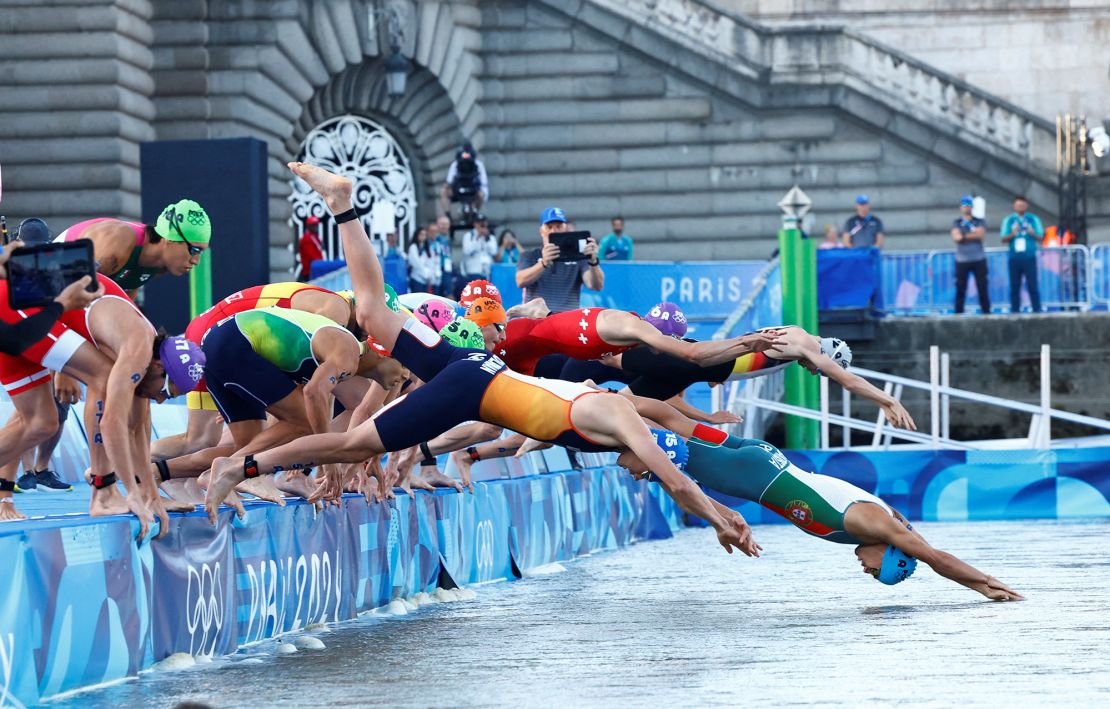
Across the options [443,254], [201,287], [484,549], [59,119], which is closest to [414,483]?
[484,549]

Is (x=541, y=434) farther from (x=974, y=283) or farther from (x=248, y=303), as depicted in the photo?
(x=974, y=283)

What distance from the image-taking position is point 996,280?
93.1 feet

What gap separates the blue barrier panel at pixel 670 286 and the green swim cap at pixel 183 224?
12.6 meters

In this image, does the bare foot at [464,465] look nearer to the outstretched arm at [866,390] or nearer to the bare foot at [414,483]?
the bare foot at [414,483]

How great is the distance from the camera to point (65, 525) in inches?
313

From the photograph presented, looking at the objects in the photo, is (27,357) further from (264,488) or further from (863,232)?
(863,232)

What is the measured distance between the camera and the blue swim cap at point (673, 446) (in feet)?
35.4

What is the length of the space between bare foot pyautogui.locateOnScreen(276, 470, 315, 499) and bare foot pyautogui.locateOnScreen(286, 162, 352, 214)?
5.64ft

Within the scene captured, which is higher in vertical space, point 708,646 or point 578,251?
point 578,251

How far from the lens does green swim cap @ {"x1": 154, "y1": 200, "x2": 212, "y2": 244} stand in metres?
9.66

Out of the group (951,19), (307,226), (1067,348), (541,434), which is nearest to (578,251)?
(541,434)

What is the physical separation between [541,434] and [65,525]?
2.73 meters

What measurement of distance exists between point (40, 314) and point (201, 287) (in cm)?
676

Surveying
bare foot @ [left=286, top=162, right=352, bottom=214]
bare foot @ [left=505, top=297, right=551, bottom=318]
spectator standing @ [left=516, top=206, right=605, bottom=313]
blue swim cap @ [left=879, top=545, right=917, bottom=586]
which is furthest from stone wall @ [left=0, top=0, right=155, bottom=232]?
blue swim cap @ [left=879, top=545, right=917, bottom=586]
